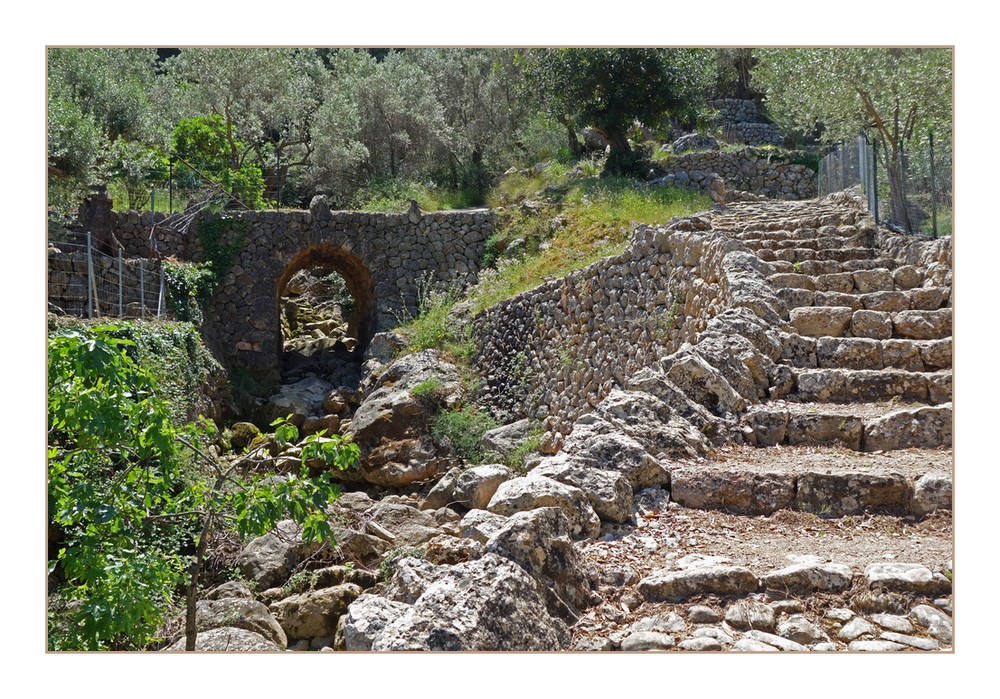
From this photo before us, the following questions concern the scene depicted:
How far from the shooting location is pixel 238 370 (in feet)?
58.6

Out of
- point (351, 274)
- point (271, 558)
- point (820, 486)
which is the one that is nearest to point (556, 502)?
point (820, 486)

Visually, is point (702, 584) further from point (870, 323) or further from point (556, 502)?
point (870, 323)

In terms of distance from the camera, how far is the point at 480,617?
3289 mm

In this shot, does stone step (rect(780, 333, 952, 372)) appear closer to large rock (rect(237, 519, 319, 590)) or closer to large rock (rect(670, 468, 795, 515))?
large rock (rect(670, 468, 795, 515))

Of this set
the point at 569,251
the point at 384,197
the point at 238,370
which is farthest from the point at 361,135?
the point at 569,251

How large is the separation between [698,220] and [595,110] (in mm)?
10131

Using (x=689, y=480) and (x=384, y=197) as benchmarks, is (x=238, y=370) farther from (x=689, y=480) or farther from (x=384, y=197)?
(x=689, y=480)

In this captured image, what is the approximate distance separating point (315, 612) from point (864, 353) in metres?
5.00

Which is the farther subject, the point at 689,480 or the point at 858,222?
the point at 858,222

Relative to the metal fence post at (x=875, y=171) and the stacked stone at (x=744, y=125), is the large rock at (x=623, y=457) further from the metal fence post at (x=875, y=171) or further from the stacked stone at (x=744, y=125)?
the stacked stone at (x=744, y=125)

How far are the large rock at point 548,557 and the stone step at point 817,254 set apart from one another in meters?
5.37

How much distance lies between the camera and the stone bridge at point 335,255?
18.2 metres

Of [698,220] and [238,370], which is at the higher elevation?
[698,220]
